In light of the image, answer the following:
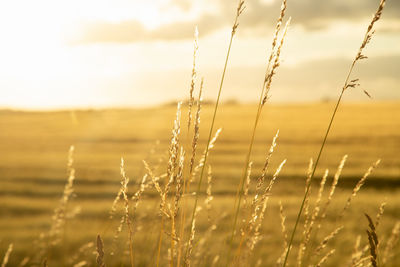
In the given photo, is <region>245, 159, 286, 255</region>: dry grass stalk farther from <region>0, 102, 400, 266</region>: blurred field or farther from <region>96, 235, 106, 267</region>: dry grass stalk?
<region>96, 235, 106, 267</region>: dry grass stalk

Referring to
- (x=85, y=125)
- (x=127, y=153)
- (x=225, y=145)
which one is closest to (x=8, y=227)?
(x=127, y=153)

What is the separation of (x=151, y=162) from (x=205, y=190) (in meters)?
2.60

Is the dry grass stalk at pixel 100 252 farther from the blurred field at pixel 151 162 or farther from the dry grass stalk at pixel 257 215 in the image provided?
the blurred field at pixel 151 162

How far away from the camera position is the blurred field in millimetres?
6359

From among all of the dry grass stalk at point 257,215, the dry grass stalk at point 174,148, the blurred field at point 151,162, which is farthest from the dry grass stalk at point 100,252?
the blurred field at point 151,162

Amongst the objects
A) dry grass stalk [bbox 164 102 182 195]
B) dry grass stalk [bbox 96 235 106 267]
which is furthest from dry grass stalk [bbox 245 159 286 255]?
dry grass stalk [bbox 96 235 106 267]

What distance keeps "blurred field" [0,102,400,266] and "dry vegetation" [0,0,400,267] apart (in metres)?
0.04

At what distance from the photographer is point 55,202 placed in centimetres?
873

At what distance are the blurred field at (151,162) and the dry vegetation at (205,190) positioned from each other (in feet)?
0.13

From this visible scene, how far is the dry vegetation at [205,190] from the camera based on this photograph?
1.74 m

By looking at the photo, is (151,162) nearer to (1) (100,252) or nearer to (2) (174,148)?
(2) (174,148)

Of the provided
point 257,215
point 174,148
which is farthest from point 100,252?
point 257,215

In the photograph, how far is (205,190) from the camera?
938 centimetres

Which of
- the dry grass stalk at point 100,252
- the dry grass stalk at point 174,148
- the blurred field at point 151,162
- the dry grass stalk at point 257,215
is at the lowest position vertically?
the dry grass stalk at point 100,252
